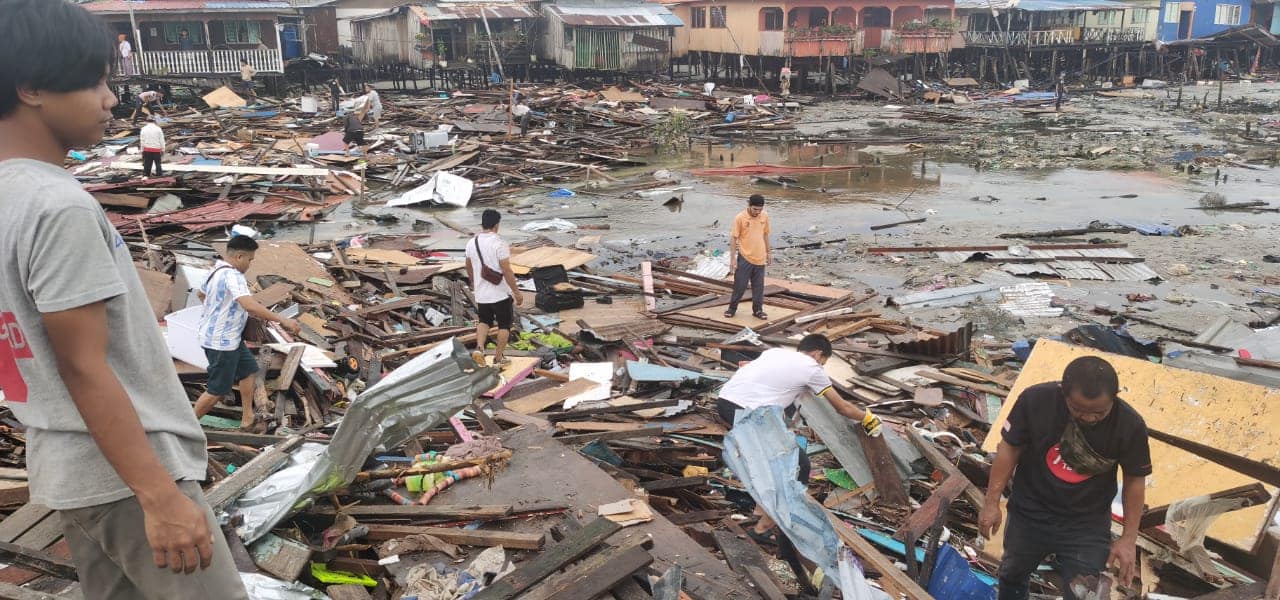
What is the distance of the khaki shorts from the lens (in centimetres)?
191

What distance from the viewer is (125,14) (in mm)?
34281

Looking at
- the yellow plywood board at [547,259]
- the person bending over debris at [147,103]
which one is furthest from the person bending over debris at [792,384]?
the person bending over debris at [147,103]

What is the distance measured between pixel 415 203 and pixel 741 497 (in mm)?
13957

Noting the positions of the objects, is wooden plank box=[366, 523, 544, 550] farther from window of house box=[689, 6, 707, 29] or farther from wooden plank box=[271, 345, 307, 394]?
window of house box=[689, 6, 707, 29]

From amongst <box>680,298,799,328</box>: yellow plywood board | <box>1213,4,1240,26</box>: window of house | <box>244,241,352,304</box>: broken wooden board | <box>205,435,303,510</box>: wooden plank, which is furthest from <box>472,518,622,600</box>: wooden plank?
<box>1213,4,1240,26</box>: window of house

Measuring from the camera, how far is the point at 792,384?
545cm

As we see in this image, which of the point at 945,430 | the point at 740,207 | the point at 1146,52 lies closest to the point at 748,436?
the point at 945,430

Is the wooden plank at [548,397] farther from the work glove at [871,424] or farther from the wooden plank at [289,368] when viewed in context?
the work glove at [871,424]

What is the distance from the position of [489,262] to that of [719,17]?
1612 inches

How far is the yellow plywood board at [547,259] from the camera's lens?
38.4 feet

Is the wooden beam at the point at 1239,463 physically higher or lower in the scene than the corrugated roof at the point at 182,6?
lower

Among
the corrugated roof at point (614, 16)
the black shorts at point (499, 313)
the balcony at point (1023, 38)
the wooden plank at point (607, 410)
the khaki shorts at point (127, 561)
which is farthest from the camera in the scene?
the balcony at point (1023, 38)

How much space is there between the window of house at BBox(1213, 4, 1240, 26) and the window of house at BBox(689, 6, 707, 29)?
38.7m

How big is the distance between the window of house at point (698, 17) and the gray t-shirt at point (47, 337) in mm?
48144
